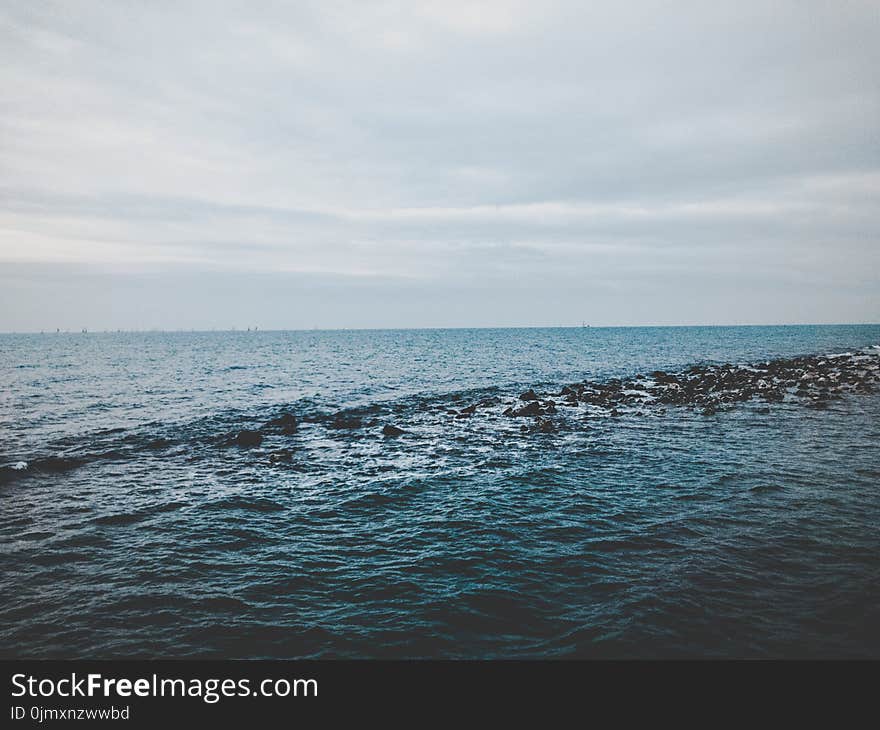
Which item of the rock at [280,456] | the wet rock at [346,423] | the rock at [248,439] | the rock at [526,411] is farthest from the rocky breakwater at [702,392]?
the rock at [248,439]

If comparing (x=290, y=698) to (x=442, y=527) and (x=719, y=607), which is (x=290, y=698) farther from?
(x=719, y=607)

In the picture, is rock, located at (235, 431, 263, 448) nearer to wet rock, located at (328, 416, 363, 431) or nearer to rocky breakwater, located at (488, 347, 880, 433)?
wet rock, located at (328, 416, 363, 431)

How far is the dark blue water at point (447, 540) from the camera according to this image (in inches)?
477

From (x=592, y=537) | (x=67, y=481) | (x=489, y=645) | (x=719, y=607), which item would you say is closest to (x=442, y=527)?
(x=592, y=537)

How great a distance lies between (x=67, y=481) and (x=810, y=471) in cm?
3770

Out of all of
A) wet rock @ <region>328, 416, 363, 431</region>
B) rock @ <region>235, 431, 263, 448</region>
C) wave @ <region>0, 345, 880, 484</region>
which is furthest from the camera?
wet rock @ <region>328, 416, 363, 431</region>

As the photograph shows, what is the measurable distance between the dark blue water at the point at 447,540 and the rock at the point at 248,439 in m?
0.91

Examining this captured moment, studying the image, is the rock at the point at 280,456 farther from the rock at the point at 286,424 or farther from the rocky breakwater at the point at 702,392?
the rocky breakwater at the point at 702,392

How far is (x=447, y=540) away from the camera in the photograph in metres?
17.8

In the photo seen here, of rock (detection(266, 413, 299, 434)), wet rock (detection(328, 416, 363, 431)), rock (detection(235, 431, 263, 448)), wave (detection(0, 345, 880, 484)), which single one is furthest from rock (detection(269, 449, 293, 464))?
wet rock (detection(328, 416, 363, 431))

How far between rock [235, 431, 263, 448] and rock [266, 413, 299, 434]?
9.22 ft

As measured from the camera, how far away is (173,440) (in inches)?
1332

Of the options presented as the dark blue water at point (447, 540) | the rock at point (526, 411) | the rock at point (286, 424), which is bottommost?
the dark blue water at point (447, 540)

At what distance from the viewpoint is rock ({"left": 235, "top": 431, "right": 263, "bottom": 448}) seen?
32750 millimetres
